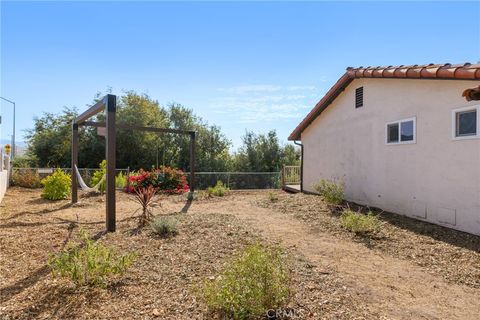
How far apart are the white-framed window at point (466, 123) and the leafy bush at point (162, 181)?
9.06m

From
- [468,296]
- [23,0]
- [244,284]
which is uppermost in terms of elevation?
[23,0]

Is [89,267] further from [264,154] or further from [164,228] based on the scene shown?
[264,154]

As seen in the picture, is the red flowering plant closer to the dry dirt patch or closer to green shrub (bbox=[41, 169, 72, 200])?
green shrub (bbox=[41, 169, 72, 200])

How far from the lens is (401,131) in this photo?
7492 millimetres

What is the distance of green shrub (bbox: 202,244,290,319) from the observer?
263 cm

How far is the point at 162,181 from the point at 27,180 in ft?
19.8

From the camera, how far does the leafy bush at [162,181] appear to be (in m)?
12.1

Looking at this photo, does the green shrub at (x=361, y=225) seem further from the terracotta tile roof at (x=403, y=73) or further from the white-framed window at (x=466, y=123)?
the terracotta tile roof at (x=403, y=73)

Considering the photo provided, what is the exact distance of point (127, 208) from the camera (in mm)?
8547

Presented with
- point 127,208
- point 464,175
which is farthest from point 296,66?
point 127,208

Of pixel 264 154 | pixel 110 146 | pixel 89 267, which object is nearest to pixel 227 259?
pixel 89 267

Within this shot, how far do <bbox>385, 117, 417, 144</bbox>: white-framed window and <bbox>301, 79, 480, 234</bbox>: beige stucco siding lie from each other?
0.10 metres

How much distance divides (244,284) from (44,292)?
6.83 ft

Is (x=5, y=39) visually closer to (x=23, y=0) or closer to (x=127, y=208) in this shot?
(x=23, y=0)
